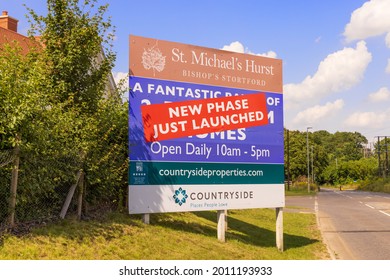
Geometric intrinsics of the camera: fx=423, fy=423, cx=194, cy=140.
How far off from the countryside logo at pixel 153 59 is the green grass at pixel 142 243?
3.39 metres

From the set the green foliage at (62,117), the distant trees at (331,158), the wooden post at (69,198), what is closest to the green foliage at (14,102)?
the green foliage at (62,117)

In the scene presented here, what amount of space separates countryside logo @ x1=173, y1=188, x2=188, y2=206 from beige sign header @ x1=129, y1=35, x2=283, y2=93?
8.54 feet

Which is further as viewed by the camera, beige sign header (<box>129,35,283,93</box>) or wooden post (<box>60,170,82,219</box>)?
beige sign header (<box>129,35,283,93</box>)

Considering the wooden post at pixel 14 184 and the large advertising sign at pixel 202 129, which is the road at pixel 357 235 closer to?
the large advertising sign at pixel 202 129

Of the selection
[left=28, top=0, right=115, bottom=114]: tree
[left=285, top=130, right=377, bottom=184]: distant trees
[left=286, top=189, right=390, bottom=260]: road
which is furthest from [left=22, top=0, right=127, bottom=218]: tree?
[left=285, top=130, right=377, bottom=184]: distant trees

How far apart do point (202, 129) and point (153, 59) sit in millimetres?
1987

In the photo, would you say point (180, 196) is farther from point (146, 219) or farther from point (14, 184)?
point (14, 184)

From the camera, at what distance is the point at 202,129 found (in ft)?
33.0

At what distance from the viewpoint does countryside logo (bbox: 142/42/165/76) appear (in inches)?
376

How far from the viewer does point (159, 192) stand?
31.1 ft

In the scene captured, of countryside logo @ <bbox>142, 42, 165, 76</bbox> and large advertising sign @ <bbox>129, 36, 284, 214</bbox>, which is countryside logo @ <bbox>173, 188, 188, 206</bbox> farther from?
countryside logo @ <bbox>142, 42, 165, 76</bbox>

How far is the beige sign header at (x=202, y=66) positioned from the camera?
9.54m

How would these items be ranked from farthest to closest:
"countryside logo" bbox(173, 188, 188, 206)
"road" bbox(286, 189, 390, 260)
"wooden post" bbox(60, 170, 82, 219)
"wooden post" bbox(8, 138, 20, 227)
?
1. "road" bbox(286, 189, 390, 260)
2. "countryside logo" bbox(173, 188, 188, 206)
3. "wooden post" bbox(60, 170, 82, 219)
4. "wooden post" bbox(8, 138, 20, 227)

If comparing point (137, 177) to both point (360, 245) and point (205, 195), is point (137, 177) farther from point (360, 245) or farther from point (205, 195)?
point (360, 245)
